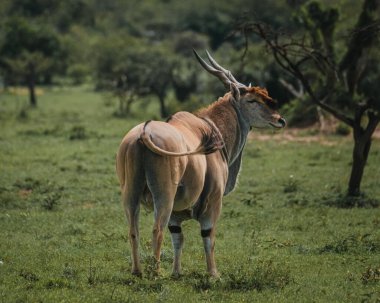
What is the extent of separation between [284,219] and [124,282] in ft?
16.7

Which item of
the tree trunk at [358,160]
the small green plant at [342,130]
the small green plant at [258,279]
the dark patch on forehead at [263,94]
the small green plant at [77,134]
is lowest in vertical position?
the small green plant at [77,134]

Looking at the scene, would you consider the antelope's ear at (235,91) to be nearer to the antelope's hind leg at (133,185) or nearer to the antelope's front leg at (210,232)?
the antelope's front leg at (210,232)

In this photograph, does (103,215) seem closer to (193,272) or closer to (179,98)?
(193,272)

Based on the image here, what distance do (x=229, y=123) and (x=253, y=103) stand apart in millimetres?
384

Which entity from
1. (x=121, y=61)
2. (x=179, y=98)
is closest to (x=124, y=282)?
(x=179, y=98)

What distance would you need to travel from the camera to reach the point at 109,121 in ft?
93.1

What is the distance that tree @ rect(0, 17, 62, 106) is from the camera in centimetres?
3684

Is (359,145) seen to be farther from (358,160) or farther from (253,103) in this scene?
(253,103)

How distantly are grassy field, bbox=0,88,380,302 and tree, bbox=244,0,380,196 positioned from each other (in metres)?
1.14

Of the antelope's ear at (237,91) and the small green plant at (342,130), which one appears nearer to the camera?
the antelope's ear at (237,91)

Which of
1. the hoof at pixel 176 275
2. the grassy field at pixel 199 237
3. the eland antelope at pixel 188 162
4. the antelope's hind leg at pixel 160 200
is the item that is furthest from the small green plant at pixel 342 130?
the antelope's hind leg at pixel 160 200

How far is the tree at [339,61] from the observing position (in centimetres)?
1401

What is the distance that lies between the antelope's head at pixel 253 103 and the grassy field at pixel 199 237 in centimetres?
170

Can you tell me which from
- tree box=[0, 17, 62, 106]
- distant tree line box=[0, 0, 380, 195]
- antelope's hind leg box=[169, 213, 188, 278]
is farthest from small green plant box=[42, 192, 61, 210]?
tree box=[0, 17, 62, 106]
